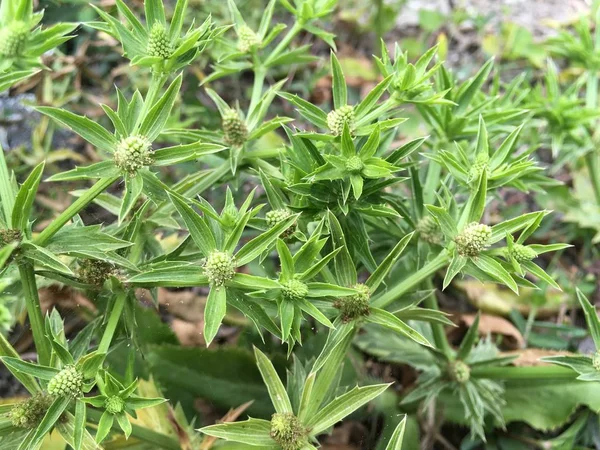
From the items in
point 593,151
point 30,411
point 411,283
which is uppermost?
point 593,151

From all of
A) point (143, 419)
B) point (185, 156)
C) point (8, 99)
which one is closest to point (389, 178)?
point (185, 156)

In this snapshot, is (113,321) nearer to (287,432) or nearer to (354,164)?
(287,432)

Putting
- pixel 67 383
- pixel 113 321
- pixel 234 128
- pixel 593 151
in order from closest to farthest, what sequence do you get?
pixel 67 383 < pixel 113 321 < pixel 234 128 < pixel 593 151

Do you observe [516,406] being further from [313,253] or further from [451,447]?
[313,253]

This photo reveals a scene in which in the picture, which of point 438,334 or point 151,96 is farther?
point 438,334

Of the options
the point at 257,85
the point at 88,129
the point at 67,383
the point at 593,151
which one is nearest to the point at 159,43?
the point at 88,129

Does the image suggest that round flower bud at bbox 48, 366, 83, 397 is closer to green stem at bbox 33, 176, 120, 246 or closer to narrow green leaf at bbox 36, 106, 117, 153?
green stem at bbox 33, 176, 120, 246
